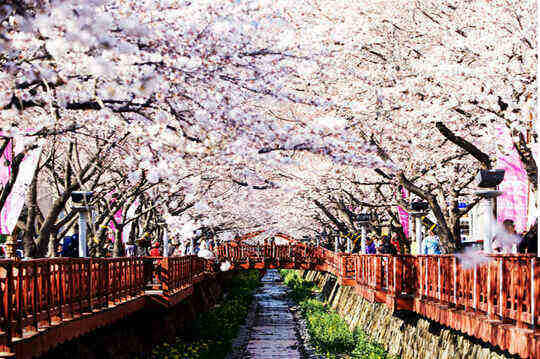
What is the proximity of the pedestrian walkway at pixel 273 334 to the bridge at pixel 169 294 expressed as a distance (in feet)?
24.3

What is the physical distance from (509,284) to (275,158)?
14.0 feet

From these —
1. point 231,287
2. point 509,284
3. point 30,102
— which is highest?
Result: point 30,102

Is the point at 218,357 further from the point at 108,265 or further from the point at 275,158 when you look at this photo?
the point at 275,158

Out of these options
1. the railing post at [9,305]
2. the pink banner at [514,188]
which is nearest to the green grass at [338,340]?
the pink banner at [514,188]

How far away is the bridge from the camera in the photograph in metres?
8.97

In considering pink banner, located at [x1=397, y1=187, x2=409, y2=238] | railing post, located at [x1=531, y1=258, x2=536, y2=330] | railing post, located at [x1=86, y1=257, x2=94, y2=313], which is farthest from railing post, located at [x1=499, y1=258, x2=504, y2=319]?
pink banner, located at [x1=397, y1=187, x2=409, y2=238]

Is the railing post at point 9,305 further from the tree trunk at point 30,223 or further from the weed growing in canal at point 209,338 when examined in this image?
the weed growing in canal at point 209,338

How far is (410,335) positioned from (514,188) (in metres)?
6.67

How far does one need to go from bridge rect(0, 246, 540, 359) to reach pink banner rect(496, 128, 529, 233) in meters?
1.83

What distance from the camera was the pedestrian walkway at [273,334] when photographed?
2892 cm

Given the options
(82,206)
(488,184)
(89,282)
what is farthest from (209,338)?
(488,184)

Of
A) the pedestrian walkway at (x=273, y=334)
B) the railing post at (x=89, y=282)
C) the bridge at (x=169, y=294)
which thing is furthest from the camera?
the pedestrian walkway at (x=273, y=334)

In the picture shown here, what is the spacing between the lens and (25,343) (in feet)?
30.6

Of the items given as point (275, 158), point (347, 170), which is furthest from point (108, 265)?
point (347, 170)
